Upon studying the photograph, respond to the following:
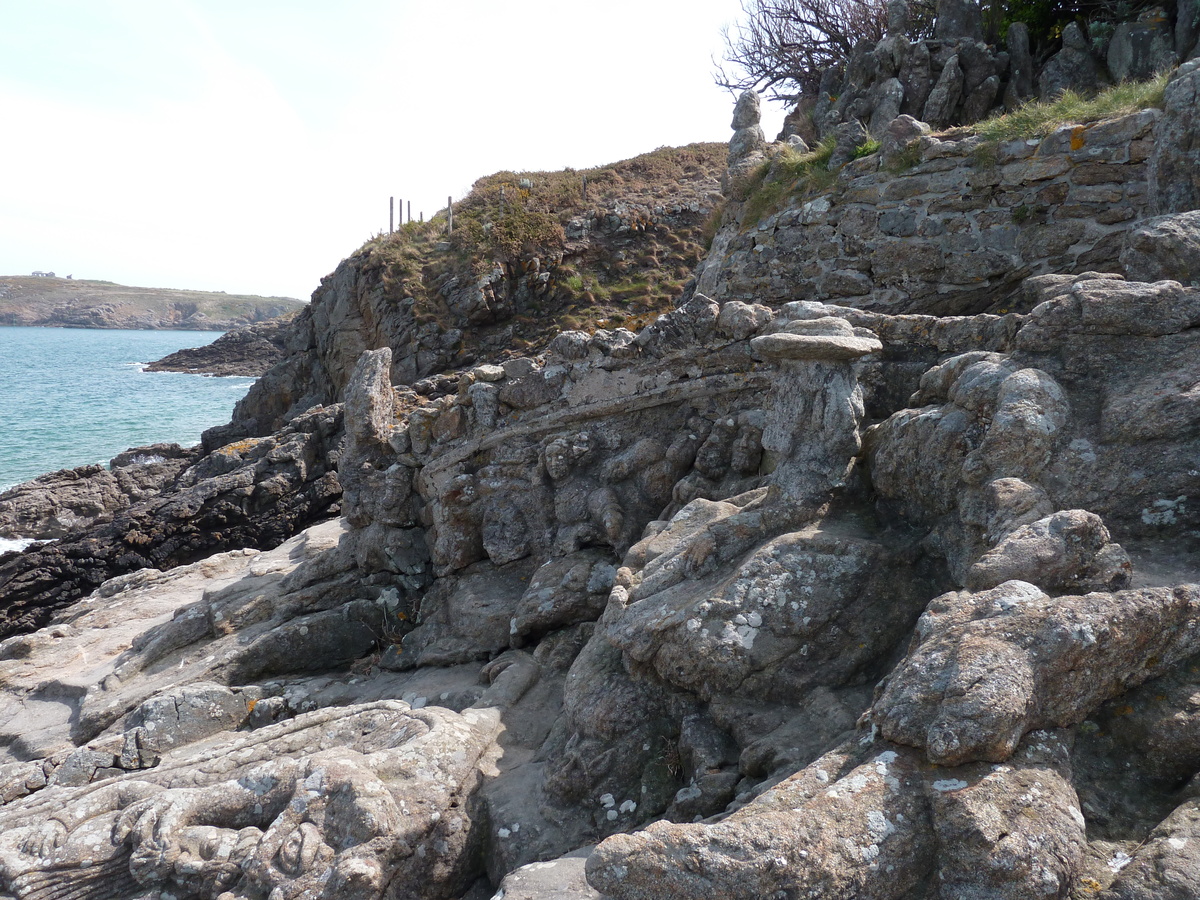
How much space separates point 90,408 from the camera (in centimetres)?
3675

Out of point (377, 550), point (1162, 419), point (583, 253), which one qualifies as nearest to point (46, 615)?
point (377, 550)

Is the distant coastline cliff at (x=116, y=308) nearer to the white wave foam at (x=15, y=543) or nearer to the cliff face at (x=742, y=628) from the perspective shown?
the white wave foam at (x=15, y=543)

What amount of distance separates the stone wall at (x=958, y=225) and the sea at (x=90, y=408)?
51.1 ft

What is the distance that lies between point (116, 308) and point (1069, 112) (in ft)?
474

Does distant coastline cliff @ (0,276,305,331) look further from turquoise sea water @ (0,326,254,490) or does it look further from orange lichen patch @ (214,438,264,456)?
orange lichen patch @ (214,438,264,456)

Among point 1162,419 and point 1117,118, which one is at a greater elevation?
point 1117,118

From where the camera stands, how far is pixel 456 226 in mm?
24828

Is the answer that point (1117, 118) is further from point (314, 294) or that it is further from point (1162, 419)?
point (314, 294)

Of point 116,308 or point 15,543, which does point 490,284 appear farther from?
point 116,308

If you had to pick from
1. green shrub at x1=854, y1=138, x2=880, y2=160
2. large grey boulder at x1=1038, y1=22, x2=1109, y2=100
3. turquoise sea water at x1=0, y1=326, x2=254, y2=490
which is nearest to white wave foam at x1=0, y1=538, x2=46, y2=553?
turquoise sea water at x1=0, y1=326, x2=254, y2=490

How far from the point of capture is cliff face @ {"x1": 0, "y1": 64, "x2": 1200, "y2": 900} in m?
2.81

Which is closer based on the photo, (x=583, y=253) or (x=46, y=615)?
(x=46, y=615)

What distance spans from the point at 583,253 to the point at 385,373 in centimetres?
1520

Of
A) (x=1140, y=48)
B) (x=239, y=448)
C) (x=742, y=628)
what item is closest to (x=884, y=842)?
(x=742, y=628)
